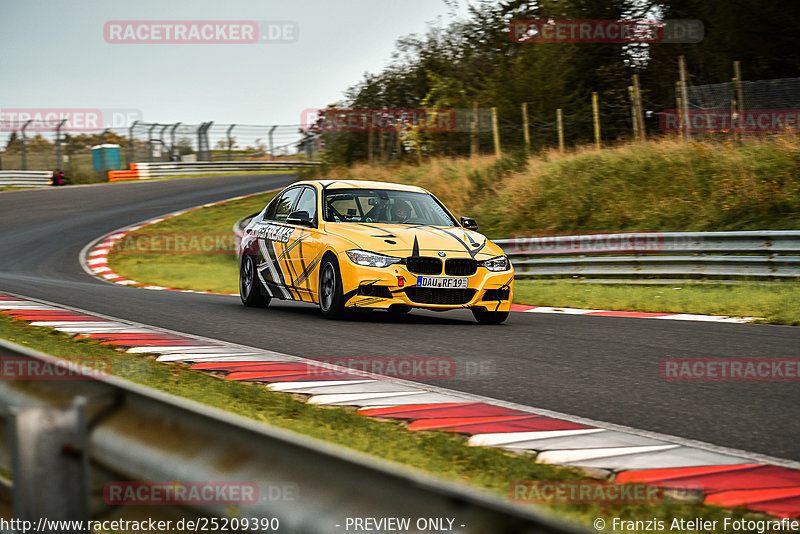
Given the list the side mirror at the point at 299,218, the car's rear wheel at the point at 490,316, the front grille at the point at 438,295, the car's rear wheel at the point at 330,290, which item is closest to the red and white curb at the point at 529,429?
the car's rear wheel at the point at 330,290

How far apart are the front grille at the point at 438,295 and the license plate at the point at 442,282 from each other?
0.04m

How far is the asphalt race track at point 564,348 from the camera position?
17.2 feet

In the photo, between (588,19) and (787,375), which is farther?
(588,19)

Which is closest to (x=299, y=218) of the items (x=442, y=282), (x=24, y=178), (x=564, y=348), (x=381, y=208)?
(x=381, y=208)

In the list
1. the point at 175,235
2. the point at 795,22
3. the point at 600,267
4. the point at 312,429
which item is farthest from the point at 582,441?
the point at 175,235

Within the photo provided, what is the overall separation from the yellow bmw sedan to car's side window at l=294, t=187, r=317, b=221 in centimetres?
2

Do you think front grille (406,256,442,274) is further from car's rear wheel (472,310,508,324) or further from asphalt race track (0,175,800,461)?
car's rear wheel (472,310,508,324)

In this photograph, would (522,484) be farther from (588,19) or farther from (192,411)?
(588,19)

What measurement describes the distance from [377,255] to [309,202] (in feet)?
6.53

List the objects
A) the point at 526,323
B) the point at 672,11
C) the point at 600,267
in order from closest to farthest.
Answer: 1. the point at 526,323
2. the point at 600,267
3. the point at 672,11

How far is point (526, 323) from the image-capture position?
1035 cm

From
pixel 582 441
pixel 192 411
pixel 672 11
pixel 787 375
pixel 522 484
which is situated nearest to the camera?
pixel 192 411

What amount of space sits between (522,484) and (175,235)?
83.7 feet

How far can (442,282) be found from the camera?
9.97 metres
